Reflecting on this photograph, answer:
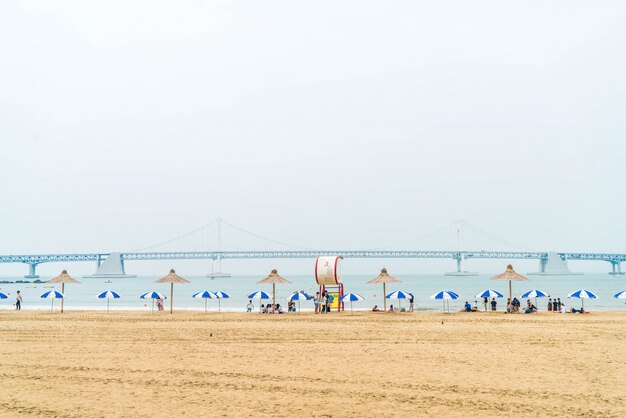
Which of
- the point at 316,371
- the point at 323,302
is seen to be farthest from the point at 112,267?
the point at 316,371

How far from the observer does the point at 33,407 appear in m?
7.77

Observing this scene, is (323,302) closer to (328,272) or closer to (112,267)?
(328,272)

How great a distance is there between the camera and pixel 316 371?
10.2m

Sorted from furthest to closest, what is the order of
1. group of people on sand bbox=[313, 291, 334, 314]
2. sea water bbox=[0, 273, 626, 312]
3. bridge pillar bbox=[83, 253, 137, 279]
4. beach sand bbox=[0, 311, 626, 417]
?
bridge pillar bbox=[83, 253, 137, 279], sea water bbox=[0, 273, 626, 312], group of people on sand bbox=[313, 291, 334, 314], beach sand bbox=[0, 311, 626, 417]

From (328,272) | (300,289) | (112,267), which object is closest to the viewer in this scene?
(328,272)

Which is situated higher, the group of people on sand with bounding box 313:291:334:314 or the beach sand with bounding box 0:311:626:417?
the group of people on sand with bounding box 313:291:334:314

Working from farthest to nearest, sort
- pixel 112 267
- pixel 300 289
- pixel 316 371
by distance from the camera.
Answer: pixel 112 267 < pixel 300 289 < pixel 316 371

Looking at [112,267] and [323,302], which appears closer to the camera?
[323,302]

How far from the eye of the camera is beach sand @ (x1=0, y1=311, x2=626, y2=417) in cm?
775

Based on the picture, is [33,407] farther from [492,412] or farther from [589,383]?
[589,383]

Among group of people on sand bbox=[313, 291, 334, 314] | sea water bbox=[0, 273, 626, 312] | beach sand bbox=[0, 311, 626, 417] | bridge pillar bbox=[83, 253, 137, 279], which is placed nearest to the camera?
beach sand bbox=[0, 311, 626, 417]

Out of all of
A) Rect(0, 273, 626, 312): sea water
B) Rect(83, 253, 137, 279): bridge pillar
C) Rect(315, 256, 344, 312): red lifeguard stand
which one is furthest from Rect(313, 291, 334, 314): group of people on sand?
Rect(83, 253, 137, 279): bridge pillar

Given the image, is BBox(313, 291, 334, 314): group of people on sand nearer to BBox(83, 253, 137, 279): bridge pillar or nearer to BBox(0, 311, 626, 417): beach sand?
BBox(0, 311, 626, 417): beach sand

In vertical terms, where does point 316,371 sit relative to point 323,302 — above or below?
below
